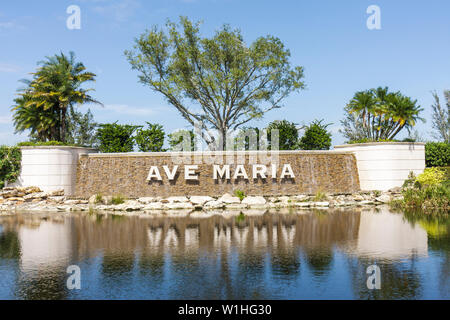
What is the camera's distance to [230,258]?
11867 millimetres

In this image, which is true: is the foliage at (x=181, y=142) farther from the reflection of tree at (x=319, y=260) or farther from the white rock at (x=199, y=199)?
the reflection of tree at (x=319, y=260)

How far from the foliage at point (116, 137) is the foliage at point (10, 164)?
7.58m

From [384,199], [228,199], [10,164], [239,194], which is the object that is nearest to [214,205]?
[228,199]

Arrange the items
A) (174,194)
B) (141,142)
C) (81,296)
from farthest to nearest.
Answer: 1. (141,142)
2. (174,194)
3. (81,296)

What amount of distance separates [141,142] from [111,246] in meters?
24.0

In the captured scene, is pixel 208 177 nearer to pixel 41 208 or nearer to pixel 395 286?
pixel 41 208

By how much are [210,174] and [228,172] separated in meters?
1.50

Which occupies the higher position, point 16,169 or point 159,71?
point 159,71

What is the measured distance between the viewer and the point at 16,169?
3181 centimetres
